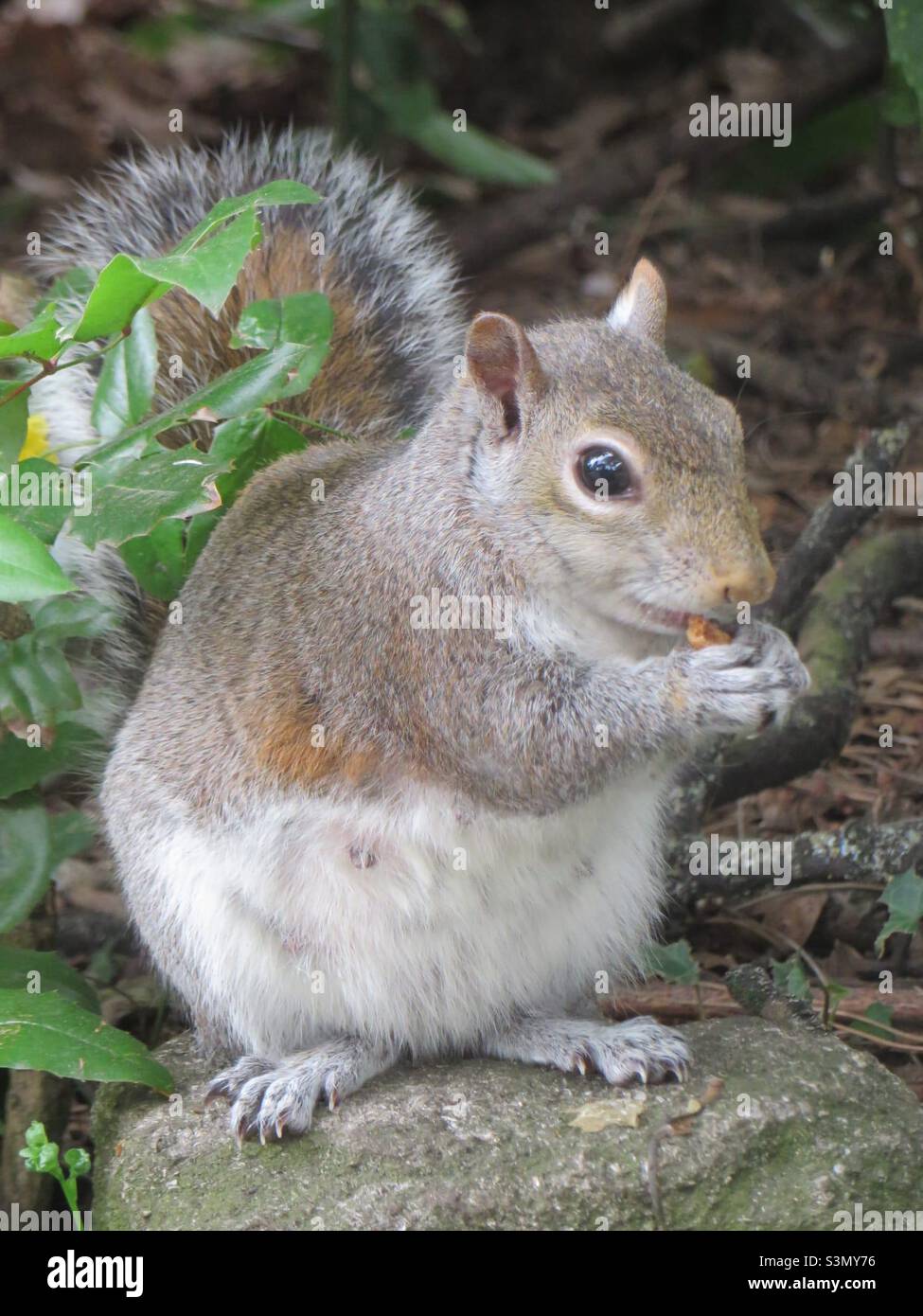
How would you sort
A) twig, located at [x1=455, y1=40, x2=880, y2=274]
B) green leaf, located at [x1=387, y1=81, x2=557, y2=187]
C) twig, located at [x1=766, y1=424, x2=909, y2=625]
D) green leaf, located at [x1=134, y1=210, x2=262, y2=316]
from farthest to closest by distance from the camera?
twig, located at [x1=455, y1=40, x2=880, y2=274] → green leaf, located at [x1=387, y1=81, x2=557, y2=187] → twig, located at [x1=766, y1=424, x2=909, y2=625] → green leaf, located at [x1=134, y1=210, x2=262, y2=316]

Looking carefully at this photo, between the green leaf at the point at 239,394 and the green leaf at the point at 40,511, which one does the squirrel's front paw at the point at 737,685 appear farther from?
the green leaf at the point at 40,511

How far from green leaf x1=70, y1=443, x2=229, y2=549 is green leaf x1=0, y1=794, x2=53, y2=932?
613mm

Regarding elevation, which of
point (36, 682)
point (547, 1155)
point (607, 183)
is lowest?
point (547, 1155)

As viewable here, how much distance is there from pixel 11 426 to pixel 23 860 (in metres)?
0.71

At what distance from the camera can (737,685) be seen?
2123 millimetres

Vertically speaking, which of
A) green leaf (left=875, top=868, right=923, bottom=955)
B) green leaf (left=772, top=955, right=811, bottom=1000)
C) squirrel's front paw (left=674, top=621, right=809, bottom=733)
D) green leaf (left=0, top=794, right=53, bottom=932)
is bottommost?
green leaf (left=772, top=955, right=811, bottom=1000)

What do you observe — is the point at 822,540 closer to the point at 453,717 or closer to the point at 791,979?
Result: the point at 791,979

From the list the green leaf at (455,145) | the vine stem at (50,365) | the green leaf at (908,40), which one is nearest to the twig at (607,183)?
the green leaf at (455,145)

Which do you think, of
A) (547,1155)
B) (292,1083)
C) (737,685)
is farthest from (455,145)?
(547,1155)

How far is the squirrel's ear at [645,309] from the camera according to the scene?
2.41 metres

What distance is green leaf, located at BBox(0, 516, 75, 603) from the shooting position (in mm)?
1936

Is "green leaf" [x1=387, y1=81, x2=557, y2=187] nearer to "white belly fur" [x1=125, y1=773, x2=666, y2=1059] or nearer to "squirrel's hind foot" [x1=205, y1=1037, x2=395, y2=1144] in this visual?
"white belly fur" [x1=125, y1=773, x2=666, y2=1059]

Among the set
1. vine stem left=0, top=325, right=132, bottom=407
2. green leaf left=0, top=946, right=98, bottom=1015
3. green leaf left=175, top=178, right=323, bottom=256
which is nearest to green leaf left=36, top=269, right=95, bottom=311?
vine stem left=0, top=325, right=132, bottom=407

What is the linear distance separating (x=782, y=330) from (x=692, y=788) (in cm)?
210
